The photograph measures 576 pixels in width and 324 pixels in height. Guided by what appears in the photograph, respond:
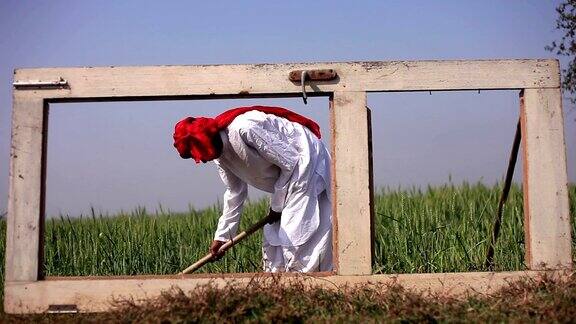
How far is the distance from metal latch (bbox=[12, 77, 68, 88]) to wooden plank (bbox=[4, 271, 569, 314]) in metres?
1.07

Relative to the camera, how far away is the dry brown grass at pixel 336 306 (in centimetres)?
287

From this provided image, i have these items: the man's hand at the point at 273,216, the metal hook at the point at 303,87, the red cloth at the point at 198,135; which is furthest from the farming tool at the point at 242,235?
the metal hook at the point at 303,87

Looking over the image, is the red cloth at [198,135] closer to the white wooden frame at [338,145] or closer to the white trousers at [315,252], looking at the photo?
the white wooden frame at [338,145]

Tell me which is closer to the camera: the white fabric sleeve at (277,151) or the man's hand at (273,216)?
the white fabric sleeve at (277,151)

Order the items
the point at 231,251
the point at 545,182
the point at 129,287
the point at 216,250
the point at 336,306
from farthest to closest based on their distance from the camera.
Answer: the point at 231,251
the point at 216,250
the point at 545,182
the point at 129,287
the point at 336,306

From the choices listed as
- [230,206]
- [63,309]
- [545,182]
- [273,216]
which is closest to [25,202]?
[63,309]

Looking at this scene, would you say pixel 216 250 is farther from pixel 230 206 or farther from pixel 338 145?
pixel 338 145

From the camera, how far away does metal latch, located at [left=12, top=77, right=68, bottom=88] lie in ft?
11.5

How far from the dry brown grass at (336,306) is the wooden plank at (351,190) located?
0.18m

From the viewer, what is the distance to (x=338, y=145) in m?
3.42

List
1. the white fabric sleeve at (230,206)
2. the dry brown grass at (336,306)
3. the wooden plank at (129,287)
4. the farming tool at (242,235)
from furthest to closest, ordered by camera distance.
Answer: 1. the white fabric sleeve at (230,206)
2. the farming tool at (242,235)
3. the wooden plank at (129,287)
4. the dry brown grass at (336,306)

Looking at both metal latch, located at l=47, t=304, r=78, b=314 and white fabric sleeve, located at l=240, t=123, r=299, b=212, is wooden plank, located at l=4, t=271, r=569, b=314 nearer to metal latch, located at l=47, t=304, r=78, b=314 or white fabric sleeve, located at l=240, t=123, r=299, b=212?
metal latch, located at l=47, t=304, r=78, b=314

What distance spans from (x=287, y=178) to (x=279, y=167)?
8.0 inches

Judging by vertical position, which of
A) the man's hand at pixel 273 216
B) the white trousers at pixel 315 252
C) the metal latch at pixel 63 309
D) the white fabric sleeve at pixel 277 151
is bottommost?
the metal latch at pixel 63 309
